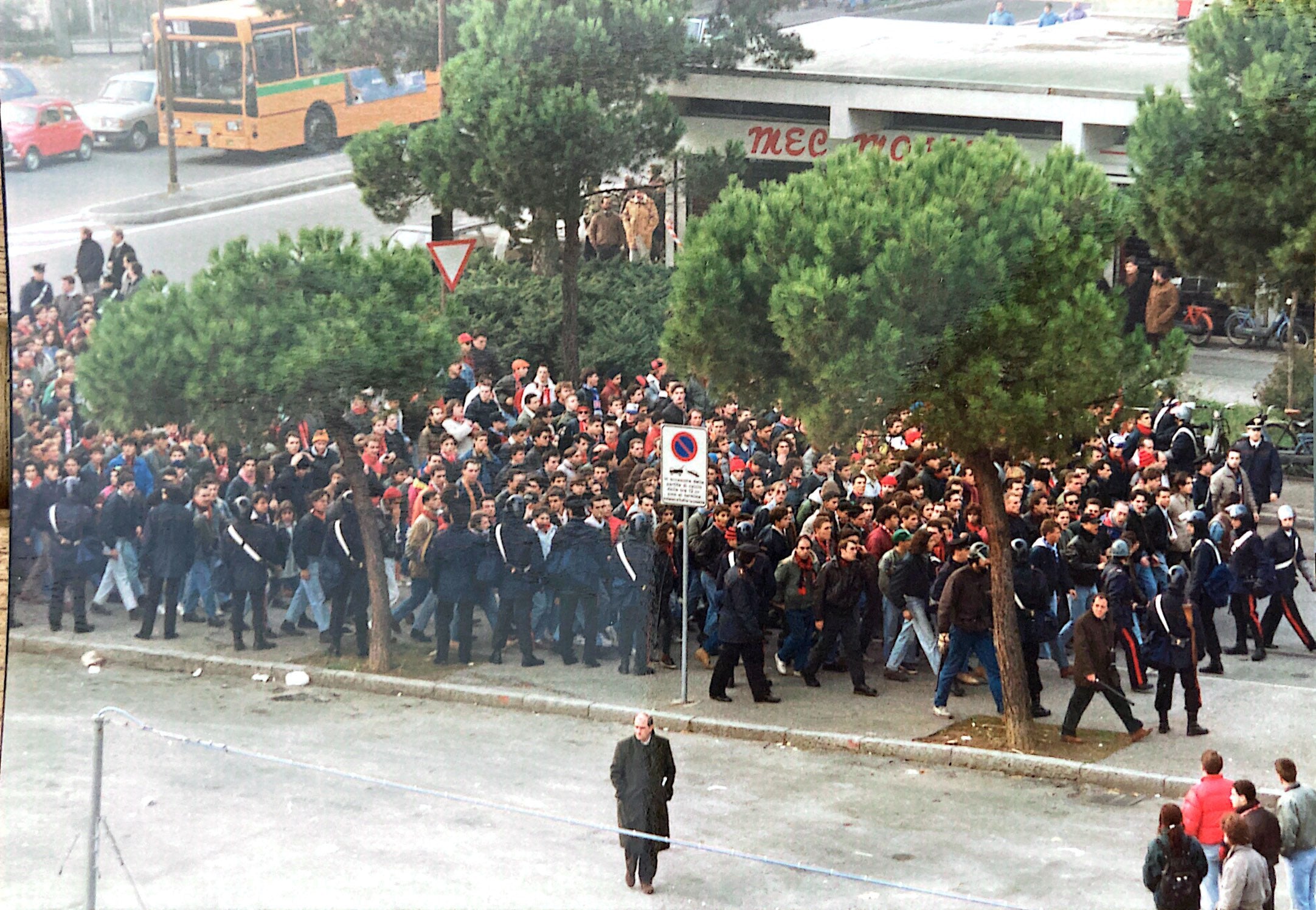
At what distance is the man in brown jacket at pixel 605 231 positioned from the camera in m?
7.77

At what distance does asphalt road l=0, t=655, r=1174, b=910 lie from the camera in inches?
265

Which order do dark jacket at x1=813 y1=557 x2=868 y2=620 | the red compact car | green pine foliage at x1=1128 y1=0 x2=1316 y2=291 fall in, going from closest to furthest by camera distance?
green pine foliage at x1=1128 y1=0 x2=1316 y2=291, the red compact car, dark jacket at x1=813 y1=557 x2=868 y2=620

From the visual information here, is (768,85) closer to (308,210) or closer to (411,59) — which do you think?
(411,59)

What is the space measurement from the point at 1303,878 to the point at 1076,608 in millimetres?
1937

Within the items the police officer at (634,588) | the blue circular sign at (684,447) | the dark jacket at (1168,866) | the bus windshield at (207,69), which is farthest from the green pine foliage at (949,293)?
the bus windshield at (207,69)

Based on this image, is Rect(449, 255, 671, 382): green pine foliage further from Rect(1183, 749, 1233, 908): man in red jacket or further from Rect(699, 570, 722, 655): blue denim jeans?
Rect(1183, 749, 1233, 908): man in red jacket

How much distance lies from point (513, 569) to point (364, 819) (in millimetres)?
1347

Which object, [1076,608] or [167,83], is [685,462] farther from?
[167,83]

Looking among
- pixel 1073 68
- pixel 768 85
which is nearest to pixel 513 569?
pixel 768 85

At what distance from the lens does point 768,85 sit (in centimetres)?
752

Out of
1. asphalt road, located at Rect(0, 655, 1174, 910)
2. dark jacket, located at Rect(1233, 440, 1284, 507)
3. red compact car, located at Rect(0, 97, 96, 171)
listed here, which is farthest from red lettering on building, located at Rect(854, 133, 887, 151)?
red compact car, located at Rect(0, 97, 96, 171)

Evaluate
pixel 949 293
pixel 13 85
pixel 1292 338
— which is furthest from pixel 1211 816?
pixel 13 85

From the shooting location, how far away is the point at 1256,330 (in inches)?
281

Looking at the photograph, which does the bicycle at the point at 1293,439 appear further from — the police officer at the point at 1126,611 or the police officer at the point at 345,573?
the police officer at the point at 345,573
